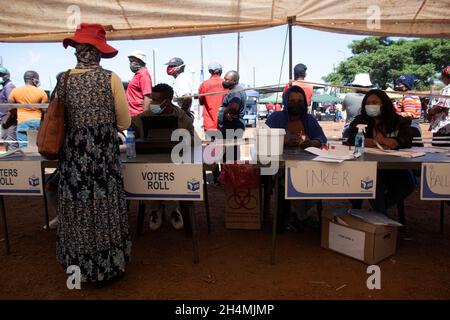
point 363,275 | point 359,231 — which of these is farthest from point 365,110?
point 363,275

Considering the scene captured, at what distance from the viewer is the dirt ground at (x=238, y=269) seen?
2508 millimetres

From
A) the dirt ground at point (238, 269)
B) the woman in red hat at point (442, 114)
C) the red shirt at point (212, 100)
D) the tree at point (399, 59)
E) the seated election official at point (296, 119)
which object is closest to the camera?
the dirt ground at point (238, 269)

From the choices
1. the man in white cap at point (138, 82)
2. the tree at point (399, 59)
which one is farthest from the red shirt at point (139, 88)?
the tree at point (399, 59)

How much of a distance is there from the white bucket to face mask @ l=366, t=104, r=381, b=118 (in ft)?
3.52

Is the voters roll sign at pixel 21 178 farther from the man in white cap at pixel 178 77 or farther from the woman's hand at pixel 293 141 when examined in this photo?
the man in white cap at pixel 178 77

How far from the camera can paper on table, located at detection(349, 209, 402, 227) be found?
9.49ft

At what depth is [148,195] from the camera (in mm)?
2674

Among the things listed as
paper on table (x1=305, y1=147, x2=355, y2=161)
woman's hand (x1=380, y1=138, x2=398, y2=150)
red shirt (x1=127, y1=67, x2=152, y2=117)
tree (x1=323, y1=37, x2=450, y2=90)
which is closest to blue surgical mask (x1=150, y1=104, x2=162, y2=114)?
paper on table (x1=305, y1=147, x2=355, y2=161)

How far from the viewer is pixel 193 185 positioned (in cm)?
262

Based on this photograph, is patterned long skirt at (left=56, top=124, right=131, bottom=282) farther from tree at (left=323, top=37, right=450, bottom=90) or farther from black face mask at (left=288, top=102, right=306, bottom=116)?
tree at (left=323, top=37, right=450, bottom=90)

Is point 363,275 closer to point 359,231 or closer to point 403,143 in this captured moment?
point 359,231

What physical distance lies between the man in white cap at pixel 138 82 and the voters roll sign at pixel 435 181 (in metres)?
3.57

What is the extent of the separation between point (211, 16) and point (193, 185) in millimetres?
2250

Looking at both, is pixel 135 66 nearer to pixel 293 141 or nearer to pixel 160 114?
pixel 160 114
